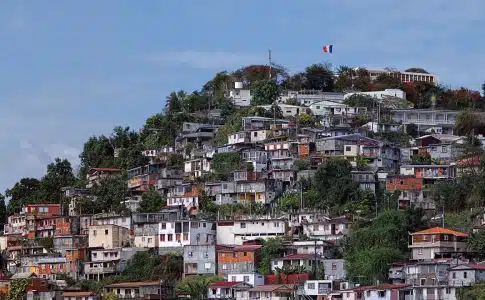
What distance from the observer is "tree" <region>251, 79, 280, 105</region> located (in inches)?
2830

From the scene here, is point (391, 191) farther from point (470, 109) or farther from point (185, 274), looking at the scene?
point (470, 109)

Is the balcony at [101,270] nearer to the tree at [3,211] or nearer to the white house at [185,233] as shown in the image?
the white house at [185,233]

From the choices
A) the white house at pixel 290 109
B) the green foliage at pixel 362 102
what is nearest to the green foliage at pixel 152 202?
the white house at pixel 290 109

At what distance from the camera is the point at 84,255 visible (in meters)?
55.8

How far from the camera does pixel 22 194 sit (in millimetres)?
66500

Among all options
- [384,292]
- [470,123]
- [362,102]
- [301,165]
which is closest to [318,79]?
[362,102]

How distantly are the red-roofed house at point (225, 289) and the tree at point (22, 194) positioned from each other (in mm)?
19252

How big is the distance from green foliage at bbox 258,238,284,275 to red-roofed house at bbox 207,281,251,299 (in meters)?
1.65

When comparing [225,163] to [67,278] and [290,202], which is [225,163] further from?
[67,278]

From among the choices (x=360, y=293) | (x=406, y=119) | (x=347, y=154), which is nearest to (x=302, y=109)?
(x=406, y=119)

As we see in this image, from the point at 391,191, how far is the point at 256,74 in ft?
80.8

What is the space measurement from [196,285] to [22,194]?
20.2 meters

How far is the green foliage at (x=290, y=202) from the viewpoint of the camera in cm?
5585

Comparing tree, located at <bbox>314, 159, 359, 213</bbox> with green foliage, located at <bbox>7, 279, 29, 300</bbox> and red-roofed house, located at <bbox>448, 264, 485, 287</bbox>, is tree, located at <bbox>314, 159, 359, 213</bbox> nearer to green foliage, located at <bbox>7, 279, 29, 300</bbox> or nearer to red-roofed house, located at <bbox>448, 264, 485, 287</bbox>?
red-roofed house, located at <bbox>448, 264, 485, 287</bbox>
